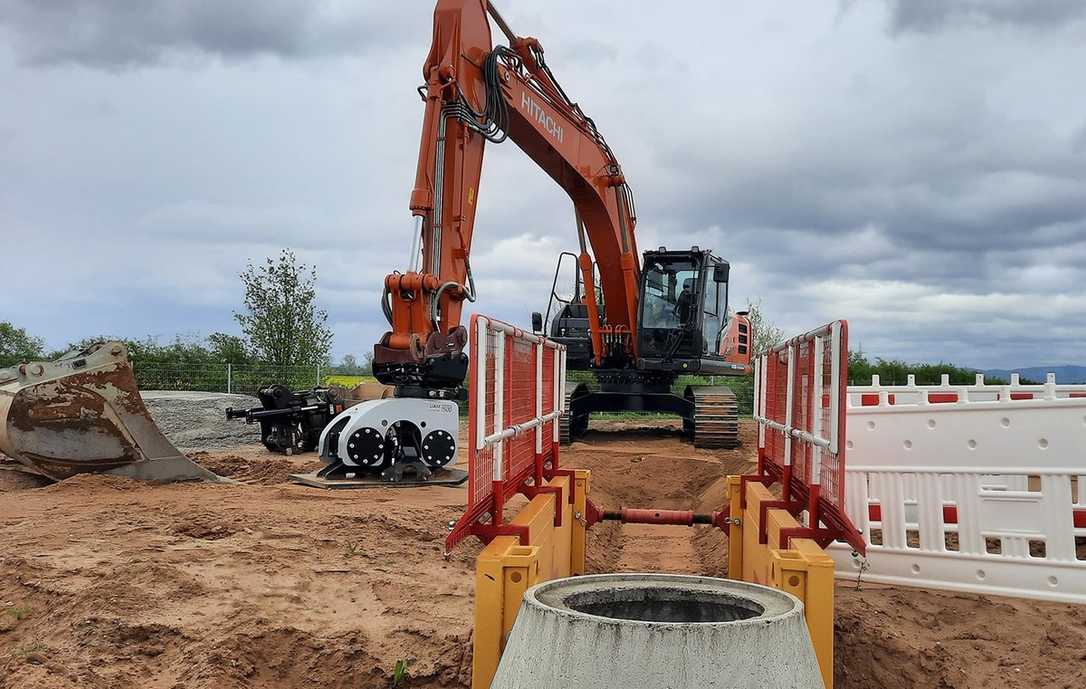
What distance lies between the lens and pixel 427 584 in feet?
19.4

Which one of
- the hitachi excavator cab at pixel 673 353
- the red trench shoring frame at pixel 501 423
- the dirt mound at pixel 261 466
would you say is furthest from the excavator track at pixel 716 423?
the red trench shoring frame at pixel 501 423

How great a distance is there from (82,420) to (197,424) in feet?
24.8

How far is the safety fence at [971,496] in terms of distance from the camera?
5273 mm

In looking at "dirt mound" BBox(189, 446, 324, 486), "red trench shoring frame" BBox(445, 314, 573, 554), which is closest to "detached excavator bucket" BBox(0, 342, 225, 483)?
"dirt mound" BBox(189, 446, 324, 486)

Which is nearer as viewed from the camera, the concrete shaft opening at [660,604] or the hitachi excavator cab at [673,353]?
the concrete shaft opening at [660,604]

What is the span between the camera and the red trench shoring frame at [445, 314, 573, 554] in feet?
13.5

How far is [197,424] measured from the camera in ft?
56.7

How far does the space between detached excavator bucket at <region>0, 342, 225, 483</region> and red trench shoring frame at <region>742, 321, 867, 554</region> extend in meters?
6.98

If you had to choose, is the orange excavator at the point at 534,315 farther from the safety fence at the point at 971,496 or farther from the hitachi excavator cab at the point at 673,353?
the safety fence at the point at 971,496

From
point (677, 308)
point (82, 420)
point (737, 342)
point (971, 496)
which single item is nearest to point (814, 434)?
point (971, 496)

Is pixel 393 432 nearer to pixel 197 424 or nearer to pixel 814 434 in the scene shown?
pixel 814 434

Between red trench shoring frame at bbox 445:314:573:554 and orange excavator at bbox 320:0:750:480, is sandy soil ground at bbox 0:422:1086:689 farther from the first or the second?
orange excavator at bbox 320:0:750:480

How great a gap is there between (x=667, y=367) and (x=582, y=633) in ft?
42.4

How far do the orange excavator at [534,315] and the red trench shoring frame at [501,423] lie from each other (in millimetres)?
3137
